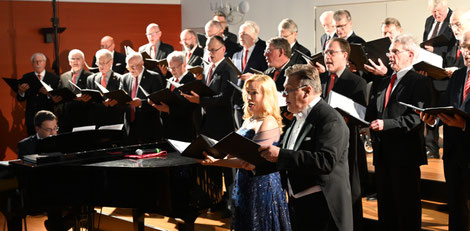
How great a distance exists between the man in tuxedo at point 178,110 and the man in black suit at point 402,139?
2.18 metres

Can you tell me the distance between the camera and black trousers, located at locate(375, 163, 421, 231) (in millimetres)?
4094

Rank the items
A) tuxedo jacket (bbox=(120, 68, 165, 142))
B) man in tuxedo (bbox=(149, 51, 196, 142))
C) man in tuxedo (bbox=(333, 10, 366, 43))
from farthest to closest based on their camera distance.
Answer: tuxedo jacket (bbox=(120, 68, 165, 142)), man in tuxedo (bbox=(149, 51, 196, 142)), man in tuxedo (bbox=(333, 10, 366, 43))

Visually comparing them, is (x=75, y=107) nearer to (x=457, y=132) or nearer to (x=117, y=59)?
(x=117, y=59)

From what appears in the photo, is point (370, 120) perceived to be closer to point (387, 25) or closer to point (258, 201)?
point (258, 201)

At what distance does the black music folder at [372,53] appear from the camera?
15.5 ft

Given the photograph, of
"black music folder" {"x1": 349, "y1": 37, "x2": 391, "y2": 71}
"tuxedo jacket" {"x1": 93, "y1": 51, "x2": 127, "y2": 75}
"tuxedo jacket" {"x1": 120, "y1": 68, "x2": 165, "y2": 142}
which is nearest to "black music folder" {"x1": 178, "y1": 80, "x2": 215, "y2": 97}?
"tuxedo jacket" {"x1": 120, "y1": 68, "x2": 165, "y2": 142}

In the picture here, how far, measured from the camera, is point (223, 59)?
222 inches

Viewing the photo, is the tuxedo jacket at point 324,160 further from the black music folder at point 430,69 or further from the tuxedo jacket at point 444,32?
the tuxedo jacket at point 444,32

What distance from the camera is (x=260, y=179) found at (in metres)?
3.65

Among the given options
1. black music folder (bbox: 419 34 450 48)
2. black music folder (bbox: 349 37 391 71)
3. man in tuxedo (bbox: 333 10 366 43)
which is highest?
man in tuxedo (bbox: 333 10 366 43)

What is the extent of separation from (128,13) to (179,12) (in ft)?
3.34

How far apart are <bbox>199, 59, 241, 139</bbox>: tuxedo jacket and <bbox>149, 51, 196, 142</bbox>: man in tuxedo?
0.34 metres

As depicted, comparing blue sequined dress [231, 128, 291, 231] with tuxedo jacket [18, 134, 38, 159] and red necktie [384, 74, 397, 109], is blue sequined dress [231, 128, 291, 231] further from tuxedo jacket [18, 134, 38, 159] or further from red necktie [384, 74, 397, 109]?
tuxedo jacket [18, 134, 38, 159]

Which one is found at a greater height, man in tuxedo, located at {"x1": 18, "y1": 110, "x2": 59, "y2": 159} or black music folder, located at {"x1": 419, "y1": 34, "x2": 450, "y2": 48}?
black music folder, located at {"x1": 419, "y1": 34, "x2": 450, "y2": 48}
